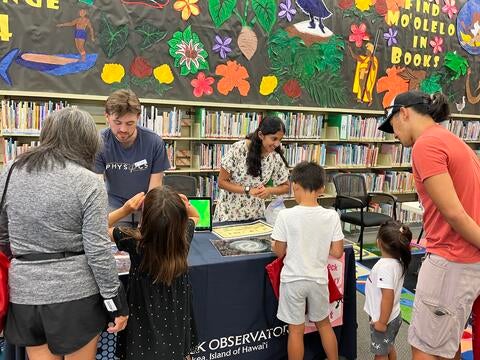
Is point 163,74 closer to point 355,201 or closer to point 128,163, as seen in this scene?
point 128,163

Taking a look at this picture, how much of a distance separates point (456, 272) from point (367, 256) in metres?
2.97

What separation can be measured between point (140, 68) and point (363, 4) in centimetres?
305

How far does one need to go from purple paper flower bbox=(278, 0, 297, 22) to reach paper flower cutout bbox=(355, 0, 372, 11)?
977mm

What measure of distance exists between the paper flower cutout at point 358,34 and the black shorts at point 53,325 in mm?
4740

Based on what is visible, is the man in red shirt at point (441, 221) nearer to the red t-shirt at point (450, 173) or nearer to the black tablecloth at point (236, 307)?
the red t-shirt at point (450, 173)

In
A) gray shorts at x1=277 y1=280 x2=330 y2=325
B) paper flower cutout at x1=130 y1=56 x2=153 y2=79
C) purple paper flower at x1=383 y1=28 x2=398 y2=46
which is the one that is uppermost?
purple paper flower at x1=383 y1=28 x2=398 y2=46

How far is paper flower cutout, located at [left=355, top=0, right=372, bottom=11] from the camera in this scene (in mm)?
4922

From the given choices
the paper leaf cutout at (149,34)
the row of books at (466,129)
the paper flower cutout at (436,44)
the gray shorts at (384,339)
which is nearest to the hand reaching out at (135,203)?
the gray shorts at (384,339)

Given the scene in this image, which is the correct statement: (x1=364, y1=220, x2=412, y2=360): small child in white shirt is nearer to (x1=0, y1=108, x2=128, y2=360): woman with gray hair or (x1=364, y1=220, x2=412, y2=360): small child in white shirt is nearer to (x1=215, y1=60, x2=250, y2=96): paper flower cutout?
(x1=0, y1=108, x2=128, y2=360): woman with gray hair

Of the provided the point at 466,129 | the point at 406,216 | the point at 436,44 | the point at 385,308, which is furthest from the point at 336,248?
the point at 466,129

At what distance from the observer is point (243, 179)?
9.11 feet

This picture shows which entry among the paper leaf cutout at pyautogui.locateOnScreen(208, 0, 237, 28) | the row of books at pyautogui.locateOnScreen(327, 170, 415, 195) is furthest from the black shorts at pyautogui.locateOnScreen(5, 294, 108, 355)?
the row of books at pyautogui.locateOnScreen(327, 170, 415, 195)

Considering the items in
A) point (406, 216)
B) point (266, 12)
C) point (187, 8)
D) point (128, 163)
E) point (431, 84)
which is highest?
point (266, 12)

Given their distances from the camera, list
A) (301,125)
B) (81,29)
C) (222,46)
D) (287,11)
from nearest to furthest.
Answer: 1. (81,29)
2. (222,46)
3. (287,11)
4. (301,125)
